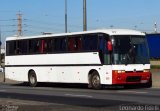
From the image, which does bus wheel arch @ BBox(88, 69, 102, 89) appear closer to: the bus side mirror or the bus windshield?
the bus windshield

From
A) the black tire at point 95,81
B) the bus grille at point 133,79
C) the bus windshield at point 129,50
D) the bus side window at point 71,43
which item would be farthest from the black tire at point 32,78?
the bus grille at point 133,79

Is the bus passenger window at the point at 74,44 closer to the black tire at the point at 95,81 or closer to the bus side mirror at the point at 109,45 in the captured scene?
the black tire at the point at 95,81

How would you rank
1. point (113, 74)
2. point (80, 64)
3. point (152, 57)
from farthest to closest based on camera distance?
point (152, 57) → point (80, 64) → point (113, 74)

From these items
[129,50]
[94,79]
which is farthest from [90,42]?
[129,50]

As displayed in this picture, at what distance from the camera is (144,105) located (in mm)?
17375

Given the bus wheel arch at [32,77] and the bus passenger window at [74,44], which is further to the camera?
the bus wheel arch at [32,77]

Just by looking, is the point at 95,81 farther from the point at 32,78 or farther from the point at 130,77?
the point at 32,78

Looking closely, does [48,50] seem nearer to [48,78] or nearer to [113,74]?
[48,78]

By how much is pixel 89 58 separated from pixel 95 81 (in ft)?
4.09

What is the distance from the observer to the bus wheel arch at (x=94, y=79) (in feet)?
93.7

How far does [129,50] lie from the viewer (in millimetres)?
27875

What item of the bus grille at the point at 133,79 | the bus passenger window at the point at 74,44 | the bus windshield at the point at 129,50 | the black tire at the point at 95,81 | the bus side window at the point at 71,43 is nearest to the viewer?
the bus windshield at the point at 129,50

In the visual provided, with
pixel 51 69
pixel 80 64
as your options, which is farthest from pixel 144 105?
pixel 51 69

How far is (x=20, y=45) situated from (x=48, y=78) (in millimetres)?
3428
